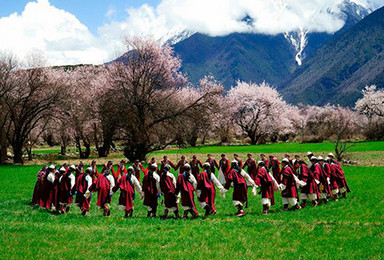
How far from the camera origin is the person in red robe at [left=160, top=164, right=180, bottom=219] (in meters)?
14.1

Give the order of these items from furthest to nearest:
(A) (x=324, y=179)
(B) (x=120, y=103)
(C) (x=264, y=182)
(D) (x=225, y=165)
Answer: (B) (x=120, y=103), (D) (x=225, y=165), (A) (x=324, y=179), (C) (x=264, y=182)

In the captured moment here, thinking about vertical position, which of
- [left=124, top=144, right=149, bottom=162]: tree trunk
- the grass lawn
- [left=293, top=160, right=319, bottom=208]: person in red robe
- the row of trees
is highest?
the row of trees

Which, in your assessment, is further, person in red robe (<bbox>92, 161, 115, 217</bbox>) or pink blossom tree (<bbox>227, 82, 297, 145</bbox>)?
pink blossom tree (<bbox>227, 82, 297, 145</bbox>)

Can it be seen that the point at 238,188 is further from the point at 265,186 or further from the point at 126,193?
the point at 126,193

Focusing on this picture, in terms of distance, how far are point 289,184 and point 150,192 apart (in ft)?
18.2

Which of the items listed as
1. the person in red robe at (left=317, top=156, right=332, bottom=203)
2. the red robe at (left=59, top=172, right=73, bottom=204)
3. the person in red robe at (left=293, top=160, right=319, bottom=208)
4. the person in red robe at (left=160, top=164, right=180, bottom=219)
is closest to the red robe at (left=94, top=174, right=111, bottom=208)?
the red robe at (left=59, top=172, right=73, bottom=204)

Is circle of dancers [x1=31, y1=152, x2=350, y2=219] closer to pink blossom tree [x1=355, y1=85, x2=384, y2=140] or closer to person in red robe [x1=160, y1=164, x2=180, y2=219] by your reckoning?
person in red robe [x1=160, y1=164, x2=180, y2=219]

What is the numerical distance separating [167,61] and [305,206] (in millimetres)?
29092

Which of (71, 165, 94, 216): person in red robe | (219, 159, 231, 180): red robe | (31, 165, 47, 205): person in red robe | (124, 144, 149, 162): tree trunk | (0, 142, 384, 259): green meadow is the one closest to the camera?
(0, 142, 384, 259): green meadow

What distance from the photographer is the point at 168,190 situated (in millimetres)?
14234

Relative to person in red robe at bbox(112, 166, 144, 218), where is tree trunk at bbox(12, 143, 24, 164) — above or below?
above

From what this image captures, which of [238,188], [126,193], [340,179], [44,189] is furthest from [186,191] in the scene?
[340,179]

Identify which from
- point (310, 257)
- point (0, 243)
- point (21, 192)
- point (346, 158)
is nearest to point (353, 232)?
point (310, 257)

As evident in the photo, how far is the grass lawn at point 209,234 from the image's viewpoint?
8.89m
